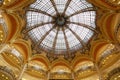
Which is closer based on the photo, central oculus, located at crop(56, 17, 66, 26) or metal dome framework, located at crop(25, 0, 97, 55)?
metal dome framework, located at crop(25, 0, 97, 55)

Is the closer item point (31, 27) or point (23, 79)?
point (23, 79)

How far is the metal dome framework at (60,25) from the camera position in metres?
41.4

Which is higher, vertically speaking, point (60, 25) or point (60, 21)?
point (60, 21)

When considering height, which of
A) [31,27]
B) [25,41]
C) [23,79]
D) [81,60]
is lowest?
[23,79]

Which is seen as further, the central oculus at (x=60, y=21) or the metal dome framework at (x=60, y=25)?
the central oculus at (x=60, y=21)

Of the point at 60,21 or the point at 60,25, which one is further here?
the point at 60,25

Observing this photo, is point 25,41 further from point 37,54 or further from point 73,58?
point 73,58

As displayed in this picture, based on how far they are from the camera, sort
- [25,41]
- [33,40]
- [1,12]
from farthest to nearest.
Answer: [33,40], [25,41], [1,12]

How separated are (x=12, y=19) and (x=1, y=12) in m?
4.22

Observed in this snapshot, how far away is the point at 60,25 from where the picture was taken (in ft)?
144

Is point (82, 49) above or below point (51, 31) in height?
below

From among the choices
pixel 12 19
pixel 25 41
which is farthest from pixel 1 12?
pixel 25 41

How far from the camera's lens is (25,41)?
41531mm

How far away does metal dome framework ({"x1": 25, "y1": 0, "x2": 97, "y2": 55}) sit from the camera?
1630 inches
